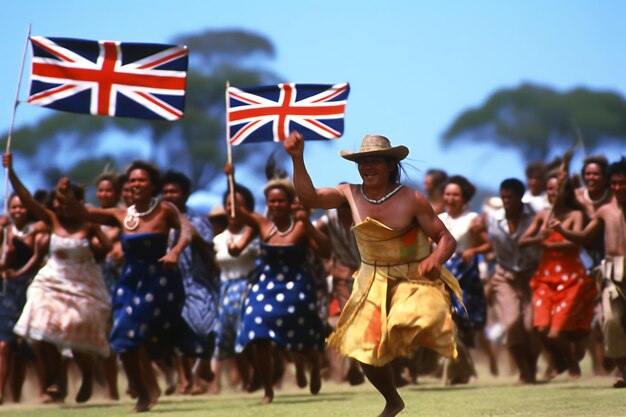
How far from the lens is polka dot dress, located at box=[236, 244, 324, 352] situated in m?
15.5

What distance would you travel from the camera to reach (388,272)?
11.1 m

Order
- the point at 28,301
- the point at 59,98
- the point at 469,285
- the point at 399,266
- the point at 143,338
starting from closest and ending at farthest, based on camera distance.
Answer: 1. the point at 399,266
2. the point at 143,338
3. the point at 59,98
4. the point at 28,301
5. the point at 469,285

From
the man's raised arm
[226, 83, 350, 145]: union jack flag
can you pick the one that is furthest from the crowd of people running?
[226, 83, 350, 145]: union jack flag

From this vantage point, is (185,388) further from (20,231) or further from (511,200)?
(511,200)

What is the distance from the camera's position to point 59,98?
1531cm

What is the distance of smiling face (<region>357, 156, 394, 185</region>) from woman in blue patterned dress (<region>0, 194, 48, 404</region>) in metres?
6.64

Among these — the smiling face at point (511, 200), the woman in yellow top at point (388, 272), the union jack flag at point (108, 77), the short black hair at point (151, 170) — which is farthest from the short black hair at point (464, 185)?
the woman in yellow top at point (388, 272)

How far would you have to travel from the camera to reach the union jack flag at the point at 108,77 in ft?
50.2

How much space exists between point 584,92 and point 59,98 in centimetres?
6320

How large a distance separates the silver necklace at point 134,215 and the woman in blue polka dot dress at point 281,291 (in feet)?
5.04

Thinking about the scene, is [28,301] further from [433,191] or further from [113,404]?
[433,191]

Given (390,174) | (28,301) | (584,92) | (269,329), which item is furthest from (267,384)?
(584,92)

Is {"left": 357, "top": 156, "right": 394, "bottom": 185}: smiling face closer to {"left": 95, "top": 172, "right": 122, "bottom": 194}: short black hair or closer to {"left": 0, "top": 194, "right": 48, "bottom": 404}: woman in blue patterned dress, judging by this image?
{"left": 0, "top": 194, "right": 48, "bottom": 404}: woman in blue patterned dress

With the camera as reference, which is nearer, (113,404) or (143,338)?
(143,338)
